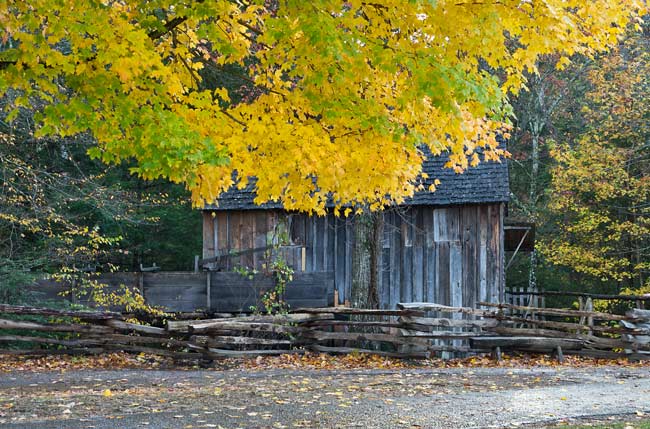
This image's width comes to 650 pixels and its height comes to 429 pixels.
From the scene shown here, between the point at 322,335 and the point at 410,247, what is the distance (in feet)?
11.1

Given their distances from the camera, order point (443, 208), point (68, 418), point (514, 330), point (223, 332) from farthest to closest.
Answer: point (443, 208)
point (514, 330)
point (223, 332)
point (68, 418)

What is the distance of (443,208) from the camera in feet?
57.4

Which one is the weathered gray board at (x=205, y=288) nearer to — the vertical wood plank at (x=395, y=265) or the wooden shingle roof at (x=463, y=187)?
the vertical wood plank at (x=395, y=265)

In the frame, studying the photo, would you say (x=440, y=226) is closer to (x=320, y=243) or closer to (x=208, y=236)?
(x=320, y=243)

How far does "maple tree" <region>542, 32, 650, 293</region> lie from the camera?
78.4 ft

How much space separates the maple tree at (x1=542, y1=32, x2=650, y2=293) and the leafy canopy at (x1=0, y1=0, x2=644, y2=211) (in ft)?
51.3

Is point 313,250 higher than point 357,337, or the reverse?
point 313,250

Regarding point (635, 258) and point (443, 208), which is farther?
point (635, 258)

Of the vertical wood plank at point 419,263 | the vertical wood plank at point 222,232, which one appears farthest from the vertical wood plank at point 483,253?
the vertical wood plank at point 222,232

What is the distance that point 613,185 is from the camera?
2406 centimetres

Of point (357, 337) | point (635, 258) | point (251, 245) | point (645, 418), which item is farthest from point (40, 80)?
point (635, 258)

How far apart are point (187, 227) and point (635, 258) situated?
46.7 ft

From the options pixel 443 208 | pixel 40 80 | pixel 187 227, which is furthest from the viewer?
pixel 187 227

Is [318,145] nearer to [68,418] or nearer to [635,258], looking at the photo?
[68,418]
